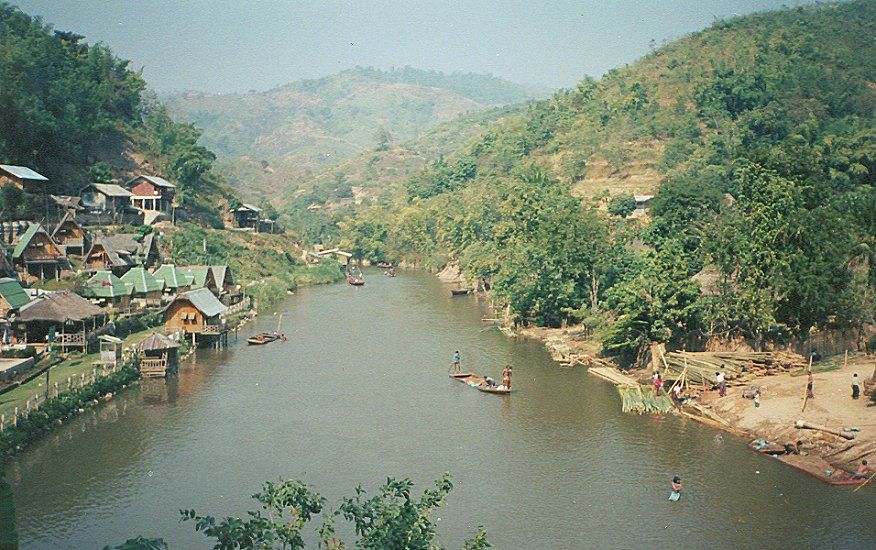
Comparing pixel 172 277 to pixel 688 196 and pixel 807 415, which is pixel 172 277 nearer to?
pixel 688 196

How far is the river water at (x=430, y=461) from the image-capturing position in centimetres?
2778

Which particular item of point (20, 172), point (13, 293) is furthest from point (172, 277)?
point (20, 172)

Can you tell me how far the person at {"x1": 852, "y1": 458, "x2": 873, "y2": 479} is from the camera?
1187 inches

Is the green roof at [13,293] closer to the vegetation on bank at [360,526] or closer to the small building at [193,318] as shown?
the small building at [193,318]

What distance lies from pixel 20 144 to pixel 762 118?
7681 cm

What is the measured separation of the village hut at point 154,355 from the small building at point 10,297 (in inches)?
312

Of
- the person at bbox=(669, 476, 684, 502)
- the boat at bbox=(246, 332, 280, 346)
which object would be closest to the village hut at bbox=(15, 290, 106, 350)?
the boat at bbox=(246, 332, 280, 346)

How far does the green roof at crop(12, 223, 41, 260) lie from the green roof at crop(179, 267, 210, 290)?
420 inches

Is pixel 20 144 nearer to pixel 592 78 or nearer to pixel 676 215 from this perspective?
pixel 676 215

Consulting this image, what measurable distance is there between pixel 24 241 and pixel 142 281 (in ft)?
29.3

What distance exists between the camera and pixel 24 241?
59.1 meters

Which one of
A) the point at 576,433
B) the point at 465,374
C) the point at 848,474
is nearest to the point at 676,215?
the point at 465,374

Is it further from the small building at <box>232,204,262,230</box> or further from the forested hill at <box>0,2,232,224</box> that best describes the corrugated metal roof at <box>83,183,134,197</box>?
the small building at <box>232,204,262,230</box>

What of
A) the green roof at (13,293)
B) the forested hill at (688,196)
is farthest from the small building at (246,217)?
the green roof at (13,293)
